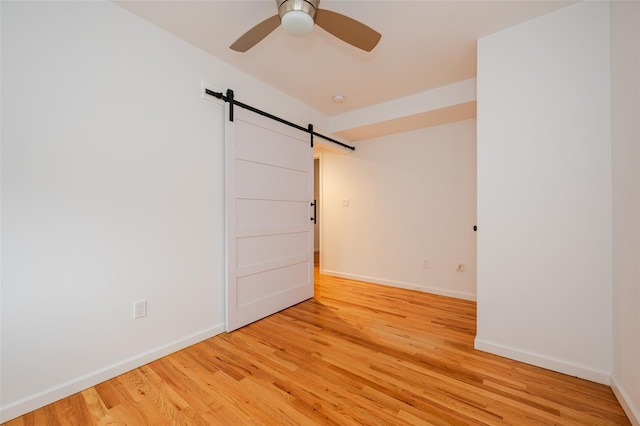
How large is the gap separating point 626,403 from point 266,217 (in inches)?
106

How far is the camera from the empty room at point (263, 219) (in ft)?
4.65

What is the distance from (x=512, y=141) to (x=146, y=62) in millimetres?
2666

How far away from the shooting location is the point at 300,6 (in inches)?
55.7

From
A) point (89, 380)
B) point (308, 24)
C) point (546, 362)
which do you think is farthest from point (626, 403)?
point (89, 380)

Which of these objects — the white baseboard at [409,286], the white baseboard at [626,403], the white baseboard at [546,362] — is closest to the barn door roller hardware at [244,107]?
the white baseboard at [409,286]

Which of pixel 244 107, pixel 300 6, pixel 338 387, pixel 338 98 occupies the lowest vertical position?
pixel 338 387

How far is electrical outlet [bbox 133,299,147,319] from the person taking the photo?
6.00 ft

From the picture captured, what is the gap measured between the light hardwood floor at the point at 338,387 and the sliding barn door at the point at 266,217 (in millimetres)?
420

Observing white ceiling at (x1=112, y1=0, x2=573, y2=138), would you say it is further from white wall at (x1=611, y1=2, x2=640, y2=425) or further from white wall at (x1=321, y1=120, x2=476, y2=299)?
white wall at (x1=321, y1=120, x2=476, y2=299)

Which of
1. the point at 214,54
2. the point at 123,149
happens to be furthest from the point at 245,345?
the point at 214,54

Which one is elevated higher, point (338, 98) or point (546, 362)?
point (338, 98)

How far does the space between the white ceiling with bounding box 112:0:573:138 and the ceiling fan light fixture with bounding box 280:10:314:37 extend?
0.41 m

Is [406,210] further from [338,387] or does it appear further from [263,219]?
[338,387]

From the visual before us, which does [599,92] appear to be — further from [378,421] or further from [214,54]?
[214,54]
